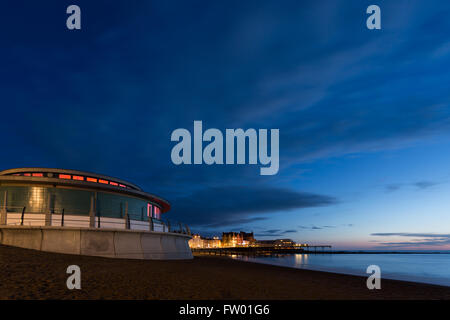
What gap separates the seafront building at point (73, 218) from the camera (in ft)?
60.3

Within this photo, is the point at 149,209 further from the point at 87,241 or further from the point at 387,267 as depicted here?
the point at 387,267

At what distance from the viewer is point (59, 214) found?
20.9 m

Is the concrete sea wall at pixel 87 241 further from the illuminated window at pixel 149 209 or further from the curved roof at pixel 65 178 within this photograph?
the illuminated window at pixel 149 209

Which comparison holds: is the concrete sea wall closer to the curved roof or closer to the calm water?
the curved roof

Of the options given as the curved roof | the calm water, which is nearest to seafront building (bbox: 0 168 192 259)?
the curved roof

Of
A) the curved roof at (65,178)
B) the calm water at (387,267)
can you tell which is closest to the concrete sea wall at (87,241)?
the curved roof at (65,178)

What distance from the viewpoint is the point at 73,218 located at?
21.3 metres

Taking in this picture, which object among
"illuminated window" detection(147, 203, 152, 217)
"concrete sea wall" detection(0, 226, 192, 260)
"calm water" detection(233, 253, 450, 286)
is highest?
"illuminated window" detection(147, 203, 152, 217)

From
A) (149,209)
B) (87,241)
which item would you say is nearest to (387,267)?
(149,209)

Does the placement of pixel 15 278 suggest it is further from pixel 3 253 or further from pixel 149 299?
pixel 3 253

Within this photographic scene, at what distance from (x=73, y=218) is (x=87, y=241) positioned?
314 cm

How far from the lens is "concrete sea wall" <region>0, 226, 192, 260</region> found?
59.5 feet

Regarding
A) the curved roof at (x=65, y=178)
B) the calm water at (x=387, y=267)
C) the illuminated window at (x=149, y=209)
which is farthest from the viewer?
the calm water at (x=387, y=267)
